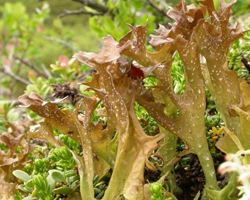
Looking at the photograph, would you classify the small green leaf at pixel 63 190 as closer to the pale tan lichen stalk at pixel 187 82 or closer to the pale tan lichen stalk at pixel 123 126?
the pale tan lichen stalk at pixel 123 126

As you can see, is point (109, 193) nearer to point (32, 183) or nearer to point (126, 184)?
point (126, 184)

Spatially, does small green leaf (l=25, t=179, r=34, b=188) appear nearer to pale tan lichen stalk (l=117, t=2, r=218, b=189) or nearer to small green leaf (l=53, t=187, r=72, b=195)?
small green leaf (l=53, t=187, r=72, b=195)

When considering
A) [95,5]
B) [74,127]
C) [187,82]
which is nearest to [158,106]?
[187,82]

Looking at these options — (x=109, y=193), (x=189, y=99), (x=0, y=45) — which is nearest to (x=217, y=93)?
(x=189, y=99)

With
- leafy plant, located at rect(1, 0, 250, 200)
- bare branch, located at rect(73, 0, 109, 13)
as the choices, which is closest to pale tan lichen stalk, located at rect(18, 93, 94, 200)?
leafy plant, located at rect(1, 0, 250, 200)

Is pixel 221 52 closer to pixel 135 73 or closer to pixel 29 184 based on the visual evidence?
pixel 135 73
